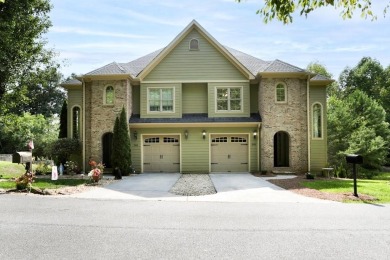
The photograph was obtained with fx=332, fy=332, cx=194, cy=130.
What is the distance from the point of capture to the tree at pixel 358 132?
2634 cm

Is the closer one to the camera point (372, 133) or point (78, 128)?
point (78, 128)

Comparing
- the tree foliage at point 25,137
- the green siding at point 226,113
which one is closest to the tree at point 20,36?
the green siding at point 226,113

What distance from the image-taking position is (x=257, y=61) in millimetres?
24219

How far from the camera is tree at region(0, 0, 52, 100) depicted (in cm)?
1959

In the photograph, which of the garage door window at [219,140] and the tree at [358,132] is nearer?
the garage door window at [219,140]

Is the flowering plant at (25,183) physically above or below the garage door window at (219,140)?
below

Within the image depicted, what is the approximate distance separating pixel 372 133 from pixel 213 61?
15137mm

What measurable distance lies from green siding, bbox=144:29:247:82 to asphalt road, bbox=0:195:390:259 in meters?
12.5

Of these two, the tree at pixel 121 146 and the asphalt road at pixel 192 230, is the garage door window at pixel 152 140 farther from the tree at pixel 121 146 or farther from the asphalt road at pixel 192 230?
the asphalt road at pixel 192 230

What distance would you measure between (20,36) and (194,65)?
10972 millimetres

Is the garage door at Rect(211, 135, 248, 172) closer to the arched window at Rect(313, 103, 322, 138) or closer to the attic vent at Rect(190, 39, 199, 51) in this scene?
the arched window at Rect(313, 103, 322, 138)

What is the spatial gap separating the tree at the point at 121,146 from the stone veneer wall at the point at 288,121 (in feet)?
26.6

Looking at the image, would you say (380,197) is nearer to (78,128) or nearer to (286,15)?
(286,15)

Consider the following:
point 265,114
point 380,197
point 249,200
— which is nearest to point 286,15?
point 249,200
